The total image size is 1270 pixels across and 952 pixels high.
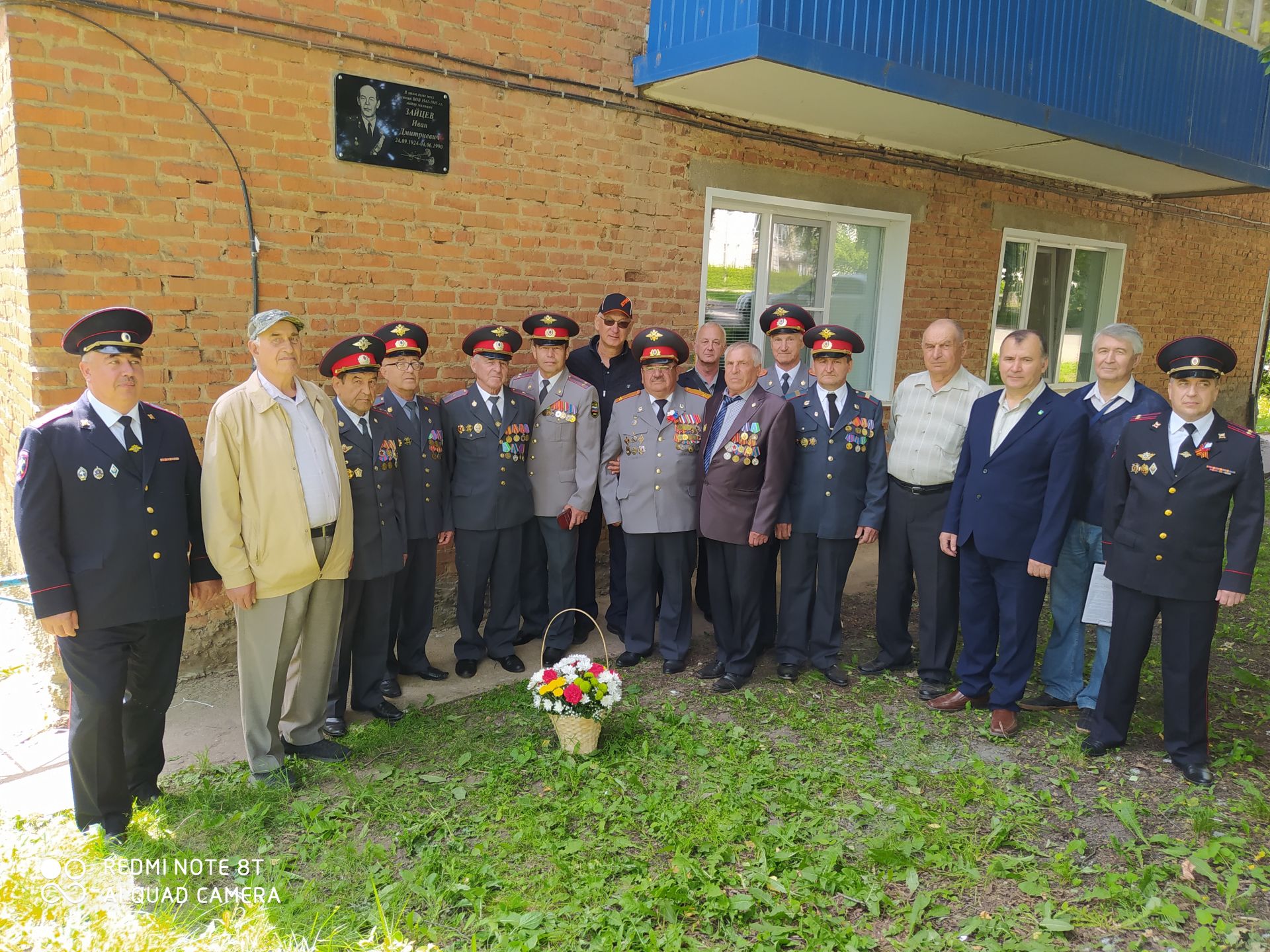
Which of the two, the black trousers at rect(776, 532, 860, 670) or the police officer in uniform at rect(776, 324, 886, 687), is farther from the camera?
the black trousers at rect(776, 532, 860, 670)

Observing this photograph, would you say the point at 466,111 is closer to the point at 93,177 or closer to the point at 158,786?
the point at 93,177

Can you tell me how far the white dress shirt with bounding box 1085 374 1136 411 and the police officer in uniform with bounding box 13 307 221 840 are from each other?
14.3ft

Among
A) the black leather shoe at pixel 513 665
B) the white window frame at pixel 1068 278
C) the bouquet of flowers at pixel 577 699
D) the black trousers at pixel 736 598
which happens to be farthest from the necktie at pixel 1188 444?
the white window frame at pixel 1068 278

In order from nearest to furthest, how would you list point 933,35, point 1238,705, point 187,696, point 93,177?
point 93,177 < point 187,696 < point 1238,705 < point 933,35

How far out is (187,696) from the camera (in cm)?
442

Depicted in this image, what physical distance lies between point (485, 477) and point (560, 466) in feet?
1.57

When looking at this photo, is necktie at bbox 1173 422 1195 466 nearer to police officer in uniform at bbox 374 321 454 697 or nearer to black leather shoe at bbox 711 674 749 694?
black leather shoe at bbox 711 674 749 694

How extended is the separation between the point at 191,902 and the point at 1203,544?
13.7ft

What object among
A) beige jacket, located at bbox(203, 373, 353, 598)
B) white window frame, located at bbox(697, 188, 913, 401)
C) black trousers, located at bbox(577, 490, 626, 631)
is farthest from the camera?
white window frame, located at bbox(697, 188, 913, 401)

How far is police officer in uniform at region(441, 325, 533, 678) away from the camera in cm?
468

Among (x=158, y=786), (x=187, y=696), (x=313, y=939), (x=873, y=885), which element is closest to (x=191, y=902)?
(x=313, y=939)

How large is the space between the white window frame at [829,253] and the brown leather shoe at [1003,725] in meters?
3.50

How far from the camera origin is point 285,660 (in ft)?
12.1

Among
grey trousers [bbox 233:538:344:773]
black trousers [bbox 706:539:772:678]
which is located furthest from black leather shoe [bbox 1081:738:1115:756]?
grey trousers [bbox 233:538:344:773]
